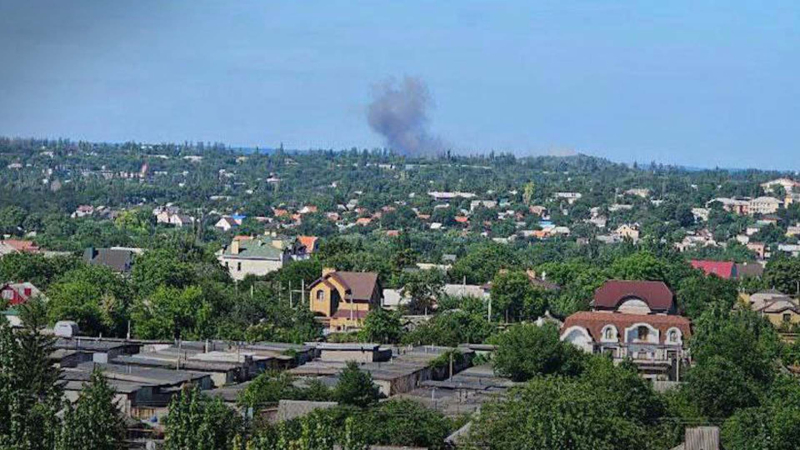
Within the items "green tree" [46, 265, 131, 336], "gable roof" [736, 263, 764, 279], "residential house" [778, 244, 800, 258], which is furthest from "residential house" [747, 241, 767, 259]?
"green tree" [46, 265, 131, 336]

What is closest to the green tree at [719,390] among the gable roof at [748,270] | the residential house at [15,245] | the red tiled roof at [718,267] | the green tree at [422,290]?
the green tree at [422,290]

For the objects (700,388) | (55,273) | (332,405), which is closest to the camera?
(332,405)

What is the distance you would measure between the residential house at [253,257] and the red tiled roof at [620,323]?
50.6 feet

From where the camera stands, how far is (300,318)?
30.9 m

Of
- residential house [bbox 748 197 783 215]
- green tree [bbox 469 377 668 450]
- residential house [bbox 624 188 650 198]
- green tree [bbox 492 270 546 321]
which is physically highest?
residential house [bbox 624 188 650 198]

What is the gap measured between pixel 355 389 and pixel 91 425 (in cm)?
582

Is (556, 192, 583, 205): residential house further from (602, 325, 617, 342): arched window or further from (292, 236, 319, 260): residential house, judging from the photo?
(602, 325, 617, 342): arched window

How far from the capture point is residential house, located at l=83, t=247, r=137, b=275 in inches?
1692

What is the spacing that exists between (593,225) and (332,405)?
5478 centimetres

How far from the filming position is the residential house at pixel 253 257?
1709 inches

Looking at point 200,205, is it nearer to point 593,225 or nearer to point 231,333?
point 593,225

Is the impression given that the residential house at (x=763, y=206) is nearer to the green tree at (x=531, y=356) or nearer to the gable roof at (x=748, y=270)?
the gable roof at (x=748, y=270)

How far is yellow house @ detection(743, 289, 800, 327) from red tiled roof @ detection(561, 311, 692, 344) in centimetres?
484

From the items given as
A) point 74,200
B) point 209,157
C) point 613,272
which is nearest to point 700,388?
point 613,272
